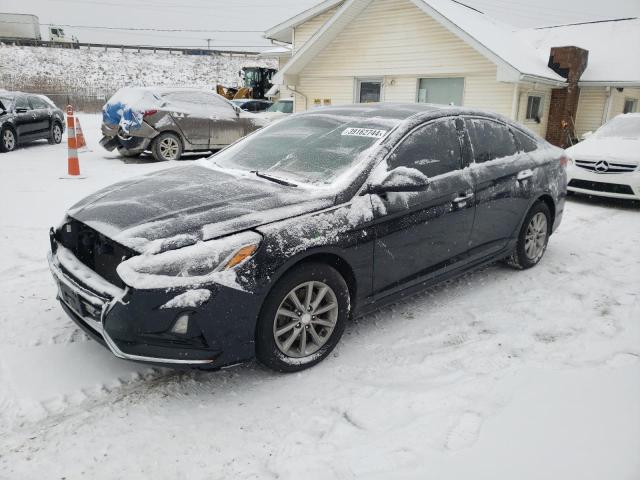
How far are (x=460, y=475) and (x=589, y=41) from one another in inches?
802

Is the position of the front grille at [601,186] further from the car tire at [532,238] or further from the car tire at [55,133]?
the car tire at [55,133]

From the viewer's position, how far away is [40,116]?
13727 millimetres

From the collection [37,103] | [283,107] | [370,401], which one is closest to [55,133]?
[37,103]

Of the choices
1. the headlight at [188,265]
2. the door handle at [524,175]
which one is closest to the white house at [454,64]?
the door handle at [524,175]

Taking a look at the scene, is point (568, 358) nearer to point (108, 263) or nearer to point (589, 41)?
point (108, 263)

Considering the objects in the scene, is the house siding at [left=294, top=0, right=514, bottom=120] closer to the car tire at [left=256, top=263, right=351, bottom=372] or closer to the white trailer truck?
the car tire at [left=256, top=263, right=351, bottom=372]

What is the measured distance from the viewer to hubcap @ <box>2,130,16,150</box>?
1233cm

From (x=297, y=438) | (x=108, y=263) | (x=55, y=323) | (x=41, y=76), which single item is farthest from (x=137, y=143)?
(x=41, y=76)

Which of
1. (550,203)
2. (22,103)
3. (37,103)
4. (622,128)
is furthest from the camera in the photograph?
(37,103)

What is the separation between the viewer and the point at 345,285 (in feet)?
10.4

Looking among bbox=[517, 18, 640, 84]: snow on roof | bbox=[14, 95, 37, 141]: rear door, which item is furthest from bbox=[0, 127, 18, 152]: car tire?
bbox=[517, 18, 640, 84]: snow on roof

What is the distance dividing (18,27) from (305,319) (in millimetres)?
58961

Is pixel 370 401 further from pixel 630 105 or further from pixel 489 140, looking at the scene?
pixel 630 105

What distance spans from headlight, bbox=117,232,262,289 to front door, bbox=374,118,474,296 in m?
1.08
